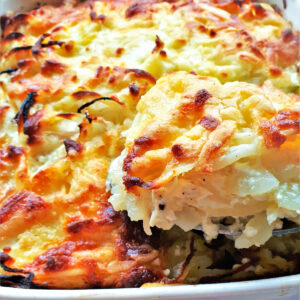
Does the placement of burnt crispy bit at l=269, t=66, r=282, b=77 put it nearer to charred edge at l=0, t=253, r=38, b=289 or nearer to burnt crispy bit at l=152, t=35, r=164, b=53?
burnt crispy bit at l=152, t=35, r=164, b=53

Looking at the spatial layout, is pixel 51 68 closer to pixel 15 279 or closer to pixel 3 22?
pixel 3 22

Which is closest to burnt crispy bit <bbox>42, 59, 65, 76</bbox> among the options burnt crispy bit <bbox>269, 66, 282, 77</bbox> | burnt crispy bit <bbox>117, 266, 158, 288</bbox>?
burnt crispy bit <bbox>269, 66, 282, 77</bbox>

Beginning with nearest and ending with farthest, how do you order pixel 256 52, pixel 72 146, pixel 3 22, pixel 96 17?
1. pixel 72 146
2. pixel 256 52
3. pixel 96 17
4. pixel 3 22

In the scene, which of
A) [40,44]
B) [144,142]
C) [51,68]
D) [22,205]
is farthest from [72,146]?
[40,44]

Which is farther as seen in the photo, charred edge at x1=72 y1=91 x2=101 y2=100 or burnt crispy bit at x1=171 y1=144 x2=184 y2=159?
charred edge at x1=72 y1=91 x2=101 y2=100

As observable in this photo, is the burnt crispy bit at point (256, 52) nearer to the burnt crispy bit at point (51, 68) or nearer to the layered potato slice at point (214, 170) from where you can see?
the layered potato slice at point (214, 170)

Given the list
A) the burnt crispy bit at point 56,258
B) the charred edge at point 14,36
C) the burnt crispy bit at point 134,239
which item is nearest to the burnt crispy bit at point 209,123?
the burnt crispy bit at point 134,239
